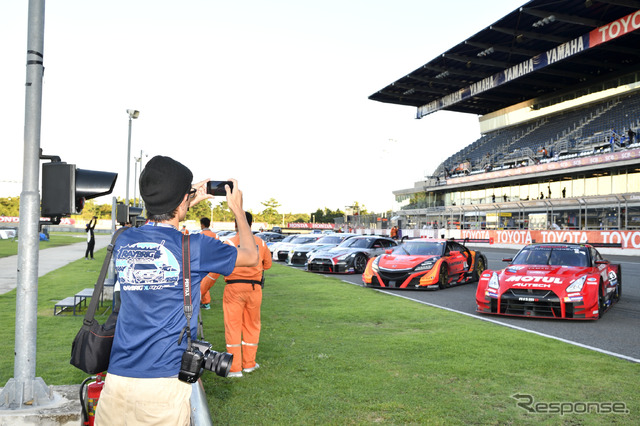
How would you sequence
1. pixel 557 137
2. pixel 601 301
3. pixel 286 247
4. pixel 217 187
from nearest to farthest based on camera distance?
pixel 217 187 → pixel 601 301 → pixel 286 247 → pixel 557 137

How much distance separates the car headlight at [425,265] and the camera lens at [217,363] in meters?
11.1

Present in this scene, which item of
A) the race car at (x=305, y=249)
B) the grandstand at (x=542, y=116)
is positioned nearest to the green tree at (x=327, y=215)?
the grandstand at (x=542, y=116)

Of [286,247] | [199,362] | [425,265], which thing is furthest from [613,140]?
[199,362]

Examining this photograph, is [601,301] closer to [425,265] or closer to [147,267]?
[425,265]

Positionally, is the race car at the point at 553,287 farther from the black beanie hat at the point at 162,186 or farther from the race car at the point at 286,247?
the race car at the point at 286,247

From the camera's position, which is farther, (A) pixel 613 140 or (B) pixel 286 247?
(A) pixel 613 140

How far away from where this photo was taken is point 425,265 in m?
13.3

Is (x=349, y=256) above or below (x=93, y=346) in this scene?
below

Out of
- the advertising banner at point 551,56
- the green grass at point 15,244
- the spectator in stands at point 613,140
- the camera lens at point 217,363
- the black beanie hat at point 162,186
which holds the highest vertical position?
the advertising banner at point 551,56

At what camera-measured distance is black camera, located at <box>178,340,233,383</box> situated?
2.33 m

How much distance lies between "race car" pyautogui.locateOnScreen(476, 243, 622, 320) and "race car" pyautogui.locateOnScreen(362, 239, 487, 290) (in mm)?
3171

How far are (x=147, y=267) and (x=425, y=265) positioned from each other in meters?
11.4

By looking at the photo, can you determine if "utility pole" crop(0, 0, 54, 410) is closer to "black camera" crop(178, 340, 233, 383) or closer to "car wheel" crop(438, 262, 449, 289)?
"black camera" crop(178, 340, 233, 383)

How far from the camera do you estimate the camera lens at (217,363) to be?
7.88 feet
